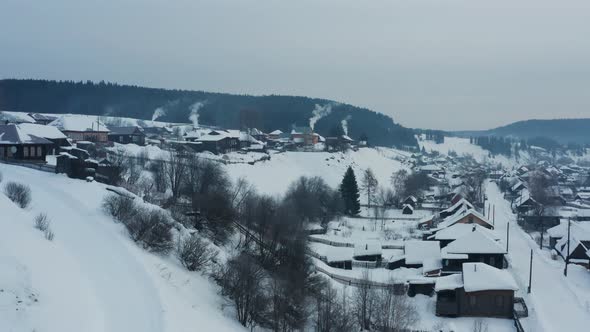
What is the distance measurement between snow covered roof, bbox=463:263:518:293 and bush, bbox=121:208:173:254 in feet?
45.7

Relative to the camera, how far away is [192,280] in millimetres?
20422

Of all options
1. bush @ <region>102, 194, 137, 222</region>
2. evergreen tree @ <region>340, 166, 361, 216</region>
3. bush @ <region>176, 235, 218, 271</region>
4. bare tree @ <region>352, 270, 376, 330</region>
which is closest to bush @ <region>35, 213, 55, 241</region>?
bush @ <region>102, 194, 137, 222</region>

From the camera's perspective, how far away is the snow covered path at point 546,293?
23969 mm

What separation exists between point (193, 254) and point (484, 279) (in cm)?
1391

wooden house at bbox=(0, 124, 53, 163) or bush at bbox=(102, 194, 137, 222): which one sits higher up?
wooden house at bbox=(0, 124, 53, 163)

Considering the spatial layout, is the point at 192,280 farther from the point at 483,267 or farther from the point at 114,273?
the point at 483,267

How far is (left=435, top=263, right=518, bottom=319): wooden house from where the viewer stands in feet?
82.8

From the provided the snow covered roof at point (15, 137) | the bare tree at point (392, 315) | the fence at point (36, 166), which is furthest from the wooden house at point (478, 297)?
the snow covered roof at point (15, 137)

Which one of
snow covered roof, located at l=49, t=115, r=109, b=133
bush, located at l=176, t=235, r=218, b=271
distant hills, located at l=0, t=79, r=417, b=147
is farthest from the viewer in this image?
distant hills, located at l=0, t=79, r=417, b=147

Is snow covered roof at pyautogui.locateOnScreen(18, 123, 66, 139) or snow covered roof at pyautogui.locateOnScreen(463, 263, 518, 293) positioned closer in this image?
snow covered roof at pyautogui.locateOnScreen(463, 263, 518, 293)

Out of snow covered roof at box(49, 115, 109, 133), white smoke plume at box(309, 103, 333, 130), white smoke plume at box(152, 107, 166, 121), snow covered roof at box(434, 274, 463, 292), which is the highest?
white smoke plume at box(309, 103, 333, 130)

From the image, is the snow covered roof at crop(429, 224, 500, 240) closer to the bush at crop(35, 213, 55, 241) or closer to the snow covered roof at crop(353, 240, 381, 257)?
the snow covered roof at crop(353, 240, 381, 257)

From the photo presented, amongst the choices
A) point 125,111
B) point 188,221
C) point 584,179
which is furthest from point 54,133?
point 125,111

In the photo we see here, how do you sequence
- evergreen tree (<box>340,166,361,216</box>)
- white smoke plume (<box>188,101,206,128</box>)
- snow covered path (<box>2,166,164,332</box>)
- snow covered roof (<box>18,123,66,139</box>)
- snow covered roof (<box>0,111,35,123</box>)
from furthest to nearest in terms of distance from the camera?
1. white smoke plume (<box>188,101,206,128</box>)
2. snow covered roof (<box>0,111,35,123</box>)
3. evergreen tree (<box>340,166,361,216</box>)
4. snow covered roof (<box>18,123,66,139</box>)
5. snow covered path (<box>2,166,164,332</box>)
